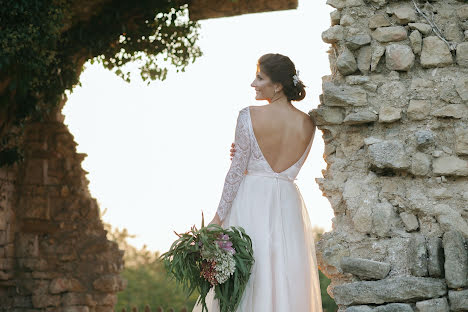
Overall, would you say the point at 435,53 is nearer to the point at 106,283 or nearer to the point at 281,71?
the point at 281,71

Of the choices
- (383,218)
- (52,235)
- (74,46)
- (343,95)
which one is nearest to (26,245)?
(52,235)

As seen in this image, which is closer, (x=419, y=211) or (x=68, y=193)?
(x=419, y=211)

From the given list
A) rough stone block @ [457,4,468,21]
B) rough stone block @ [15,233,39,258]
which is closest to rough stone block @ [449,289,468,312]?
rough stone block @ [457,4,468,21]

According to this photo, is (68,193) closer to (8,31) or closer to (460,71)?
(8,31)

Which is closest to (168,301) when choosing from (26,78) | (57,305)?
(57,305)

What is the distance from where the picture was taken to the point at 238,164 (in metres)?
3.77

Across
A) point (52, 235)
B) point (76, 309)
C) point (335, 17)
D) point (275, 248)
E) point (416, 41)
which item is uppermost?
point (335, 17)

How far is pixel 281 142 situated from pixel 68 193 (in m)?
4.82

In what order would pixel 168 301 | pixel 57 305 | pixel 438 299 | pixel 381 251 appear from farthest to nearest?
pixel 168 301 < pixel 57 305 < pixel 381 251 < pixel 438 299

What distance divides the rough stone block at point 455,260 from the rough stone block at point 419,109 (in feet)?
2.04

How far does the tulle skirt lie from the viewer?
369cm

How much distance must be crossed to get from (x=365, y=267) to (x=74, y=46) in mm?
4927

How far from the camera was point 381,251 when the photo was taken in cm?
339

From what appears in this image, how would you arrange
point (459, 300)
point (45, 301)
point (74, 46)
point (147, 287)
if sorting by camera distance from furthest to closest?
point (147, 287) → point (45, 301) → point (74, 46) → point (459, 300)
